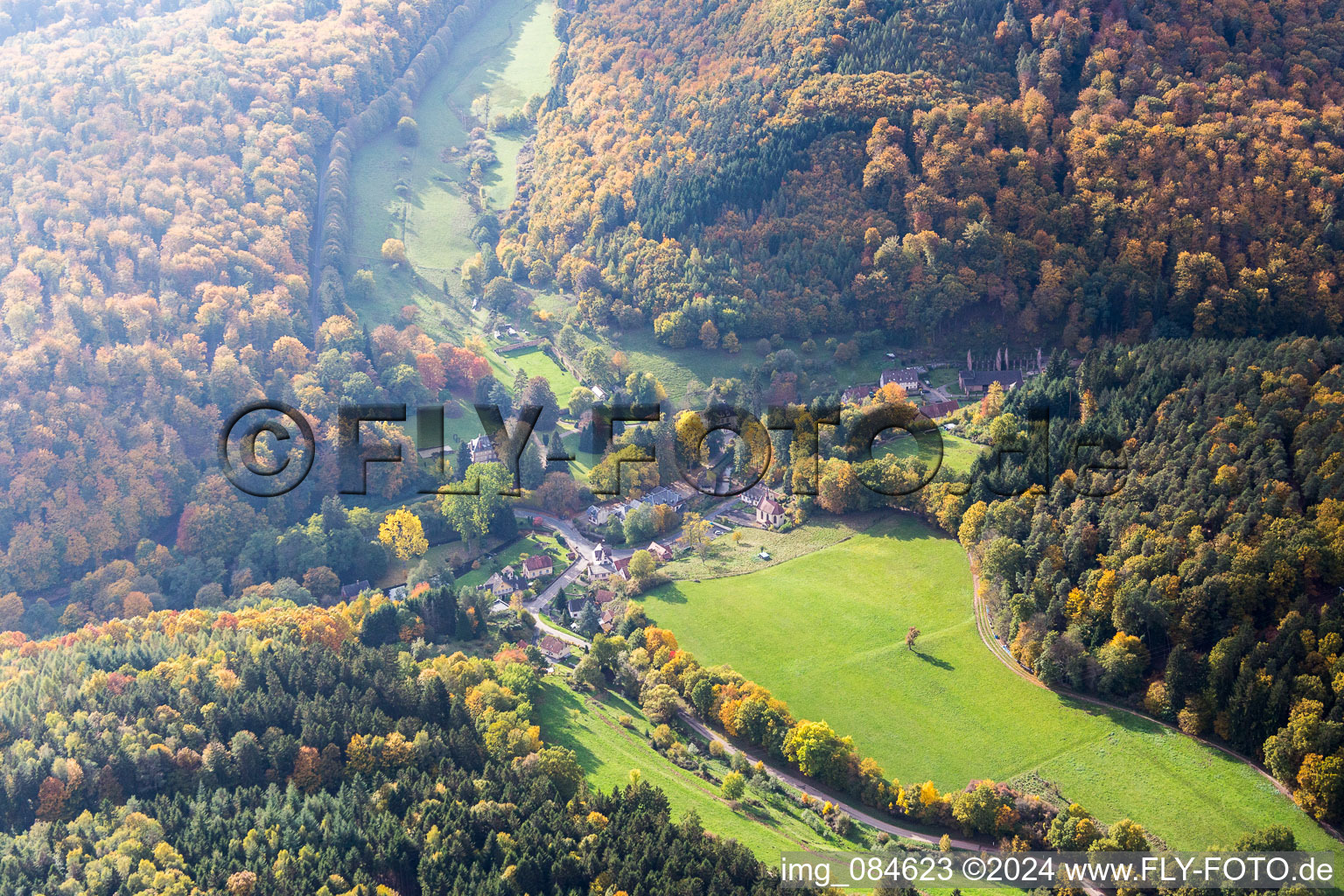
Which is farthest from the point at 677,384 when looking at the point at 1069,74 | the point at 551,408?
the point at 1069,74

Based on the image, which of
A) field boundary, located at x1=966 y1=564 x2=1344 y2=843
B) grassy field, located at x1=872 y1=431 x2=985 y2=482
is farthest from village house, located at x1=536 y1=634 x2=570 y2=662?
grassy field, located at x1=872 y1=431 x2=985 y2=482

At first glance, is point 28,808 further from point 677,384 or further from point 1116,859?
point 677,384

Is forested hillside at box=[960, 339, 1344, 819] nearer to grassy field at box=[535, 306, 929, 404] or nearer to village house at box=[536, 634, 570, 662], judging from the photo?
grassy field at box=[535, 306, 929, 404]

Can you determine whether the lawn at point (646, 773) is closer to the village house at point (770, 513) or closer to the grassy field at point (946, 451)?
the village house at point (770, 513)

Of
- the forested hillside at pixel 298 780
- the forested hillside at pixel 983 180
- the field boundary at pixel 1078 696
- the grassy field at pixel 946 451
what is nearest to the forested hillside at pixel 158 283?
the forested hillside at pixel 298 780

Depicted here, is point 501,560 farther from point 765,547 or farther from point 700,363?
point 700,363

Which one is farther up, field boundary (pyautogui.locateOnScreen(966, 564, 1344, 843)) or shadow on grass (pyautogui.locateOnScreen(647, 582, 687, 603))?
field boundary (pyautogui.locateOnScreen(966, 564, 1344, 843))
